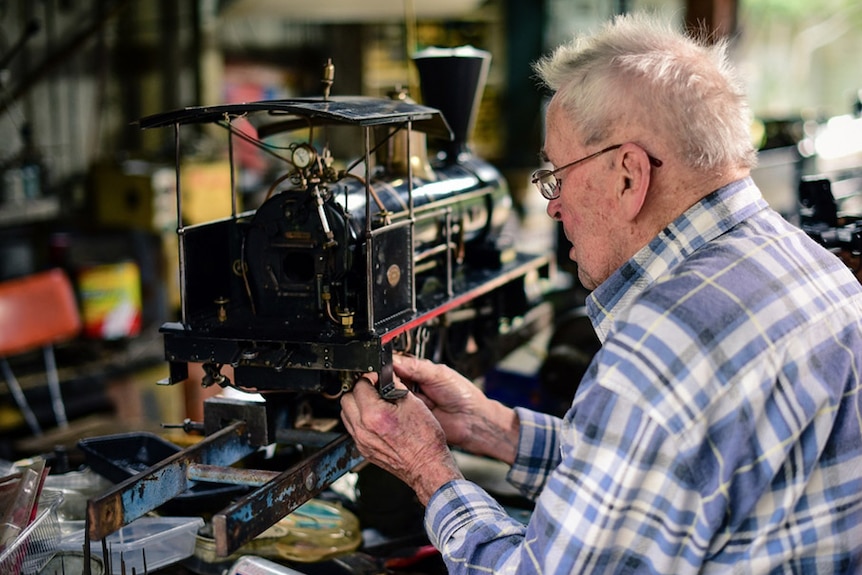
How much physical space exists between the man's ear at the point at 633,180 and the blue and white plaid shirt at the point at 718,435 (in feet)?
0.44

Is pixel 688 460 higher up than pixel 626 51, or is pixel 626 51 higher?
pixel 626 51

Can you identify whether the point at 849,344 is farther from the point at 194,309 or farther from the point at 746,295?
the point at 194,309

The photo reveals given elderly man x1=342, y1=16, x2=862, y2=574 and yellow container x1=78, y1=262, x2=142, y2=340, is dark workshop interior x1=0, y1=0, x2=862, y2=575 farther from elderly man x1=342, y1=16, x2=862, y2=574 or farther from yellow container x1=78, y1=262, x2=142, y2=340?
elderly man x1=342, y1=16, x2=862, y2=574

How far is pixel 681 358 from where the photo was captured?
141cm

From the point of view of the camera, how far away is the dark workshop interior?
199 centimetres

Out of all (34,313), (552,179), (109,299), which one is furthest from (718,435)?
(109,299)

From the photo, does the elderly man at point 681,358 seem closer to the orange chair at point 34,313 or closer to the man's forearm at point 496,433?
the man's forearm at point 496,433

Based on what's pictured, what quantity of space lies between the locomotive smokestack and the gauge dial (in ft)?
3.11

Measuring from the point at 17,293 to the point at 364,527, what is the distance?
2632 millimetres

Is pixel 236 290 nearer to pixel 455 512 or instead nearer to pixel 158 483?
pixel 158 483

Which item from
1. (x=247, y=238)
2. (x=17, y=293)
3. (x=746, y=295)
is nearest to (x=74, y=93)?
(x=17, y=293)

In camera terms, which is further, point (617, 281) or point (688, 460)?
point (617, 281)

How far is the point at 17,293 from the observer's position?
430 centimetres

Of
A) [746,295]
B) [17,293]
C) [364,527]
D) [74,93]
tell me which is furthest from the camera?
[74,93]
